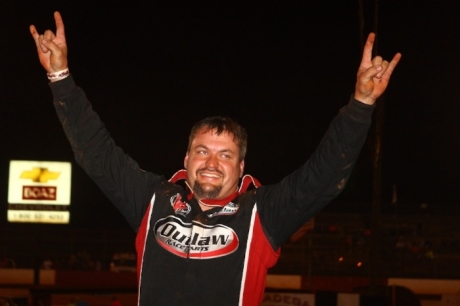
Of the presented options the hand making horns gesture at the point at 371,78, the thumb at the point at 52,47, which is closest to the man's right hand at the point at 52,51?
the thumb at the point at 52,47

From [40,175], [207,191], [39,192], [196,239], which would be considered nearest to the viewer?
[196,239]

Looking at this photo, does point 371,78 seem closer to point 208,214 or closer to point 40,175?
point 208,214

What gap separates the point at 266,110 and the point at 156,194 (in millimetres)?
31876

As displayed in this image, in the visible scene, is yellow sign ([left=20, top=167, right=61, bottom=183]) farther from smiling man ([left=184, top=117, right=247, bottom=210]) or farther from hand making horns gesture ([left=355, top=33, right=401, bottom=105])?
hand making horns gesture ([left=355, top=33, right=401, bottom=105])

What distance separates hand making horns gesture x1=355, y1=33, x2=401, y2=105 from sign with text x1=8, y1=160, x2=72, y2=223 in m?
20.9

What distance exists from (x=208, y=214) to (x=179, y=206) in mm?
134

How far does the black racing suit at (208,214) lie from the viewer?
10.9 ft

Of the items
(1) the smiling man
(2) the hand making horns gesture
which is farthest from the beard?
(2) the hand making horns gesture

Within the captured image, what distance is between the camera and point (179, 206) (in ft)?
11.7

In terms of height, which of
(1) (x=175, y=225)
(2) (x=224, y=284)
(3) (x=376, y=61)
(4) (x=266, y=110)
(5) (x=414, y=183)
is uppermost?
(4) (x=266, y=110)

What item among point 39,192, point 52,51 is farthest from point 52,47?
point 39,192

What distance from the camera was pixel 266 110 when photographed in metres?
35.4

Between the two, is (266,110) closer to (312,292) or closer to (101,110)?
(101,110)

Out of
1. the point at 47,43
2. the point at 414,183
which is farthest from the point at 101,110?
the point at 47,43
